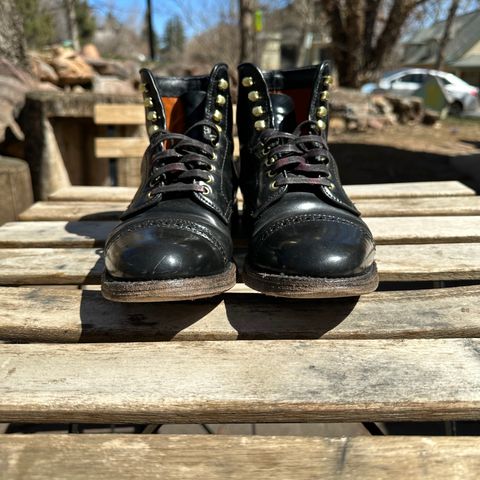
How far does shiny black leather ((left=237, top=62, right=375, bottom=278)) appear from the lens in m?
0.98

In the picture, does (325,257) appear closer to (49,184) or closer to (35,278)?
(35,278)

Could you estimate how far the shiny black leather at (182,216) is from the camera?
3.17ft

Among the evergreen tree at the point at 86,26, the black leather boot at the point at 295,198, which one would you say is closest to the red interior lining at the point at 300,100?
the black leather boot at the point at 295,198

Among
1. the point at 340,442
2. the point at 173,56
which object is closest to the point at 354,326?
the point at 340,442

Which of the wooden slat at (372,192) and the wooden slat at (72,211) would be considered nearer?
the wooden slat at (72,211)

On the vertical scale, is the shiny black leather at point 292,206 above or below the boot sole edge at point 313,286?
above

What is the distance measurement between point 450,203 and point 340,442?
142 cm

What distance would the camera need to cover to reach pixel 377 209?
1876mm

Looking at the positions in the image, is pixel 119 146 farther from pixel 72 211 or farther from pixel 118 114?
pixel 72 211

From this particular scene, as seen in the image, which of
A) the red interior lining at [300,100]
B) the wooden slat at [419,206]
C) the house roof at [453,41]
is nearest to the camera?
the red interior lining at [300,100]

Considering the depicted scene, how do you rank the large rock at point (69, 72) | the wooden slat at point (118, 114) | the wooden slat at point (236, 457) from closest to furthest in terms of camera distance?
the wooden slat at point (236, 457) < the wooden slat at point (118, 114) < the large rock at point (69, 72)

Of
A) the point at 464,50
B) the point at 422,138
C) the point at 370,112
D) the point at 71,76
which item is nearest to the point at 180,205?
the point at 71,76

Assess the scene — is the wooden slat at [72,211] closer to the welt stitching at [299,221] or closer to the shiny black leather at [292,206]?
the shiny black leather at [292,206]

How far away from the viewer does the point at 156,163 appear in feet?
4.00
